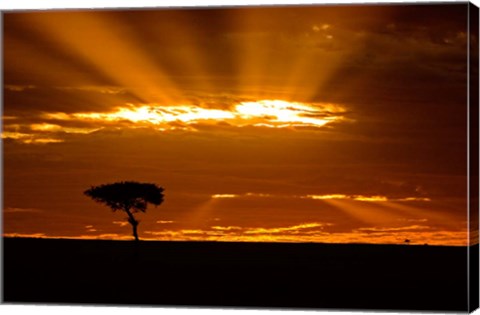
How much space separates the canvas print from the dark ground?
0.01 m

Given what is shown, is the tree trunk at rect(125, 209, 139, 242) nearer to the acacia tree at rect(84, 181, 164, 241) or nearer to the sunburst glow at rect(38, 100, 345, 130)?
the acacia tree at rect(84, 181, 164, 241)

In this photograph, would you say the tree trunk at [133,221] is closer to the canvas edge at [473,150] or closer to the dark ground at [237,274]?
the dark ground at [237,274]

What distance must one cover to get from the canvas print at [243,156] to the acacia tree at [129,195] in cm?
2

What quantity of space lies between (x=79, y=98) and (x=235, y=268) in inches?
78.4

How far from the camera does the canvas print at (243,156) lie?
1205 centimetres

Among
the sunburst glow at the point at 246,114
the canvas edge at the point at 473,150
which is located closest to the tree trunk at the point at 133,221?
the sunburst glow at the point at 246,114

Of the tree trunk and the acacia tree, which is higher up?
the acacia tree

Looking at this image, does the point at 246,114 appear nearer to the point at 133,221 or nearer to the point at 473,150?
the point at 133,221

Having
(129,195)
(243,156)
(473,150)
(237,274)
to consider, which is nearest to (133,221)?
(129,195)

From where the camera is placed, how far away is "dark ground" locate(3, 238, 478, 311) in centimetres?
1210

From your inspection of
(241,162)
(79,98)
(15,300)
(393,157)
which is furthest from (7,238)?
(393,157)

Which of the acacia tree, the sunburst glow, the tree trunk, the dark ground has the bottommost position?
the dark ground

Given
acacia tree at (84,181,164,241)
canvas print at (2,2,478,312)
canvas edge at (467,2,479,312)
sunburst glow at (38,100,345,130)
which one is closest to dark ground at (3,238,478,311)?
canvas print at (2,2,478,312)

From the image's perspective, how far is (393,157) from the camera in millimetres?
12133
